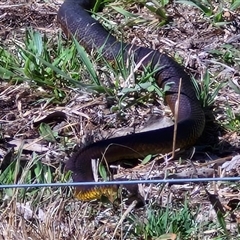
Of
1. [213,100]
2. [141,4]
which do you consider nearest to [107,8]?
[141,4]

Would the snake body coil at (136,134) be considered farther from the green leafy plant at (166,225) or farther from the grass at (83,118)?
the green leafy plant at (166,225)

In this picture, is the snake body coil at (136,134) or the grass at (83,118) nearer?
the grass at (83,118)

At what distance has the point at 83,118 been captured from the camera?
4.23 meters

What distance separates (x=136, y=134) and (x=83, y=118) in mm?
382

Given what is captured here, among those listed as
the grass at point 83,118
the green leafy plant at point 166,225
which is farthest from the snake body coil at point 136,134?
the green leafy plant at point 166,225

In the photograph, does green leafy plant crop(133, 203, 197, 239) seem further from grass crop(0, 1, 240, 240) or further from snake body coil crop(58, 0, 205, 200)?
snake body coil crop(58, 0, 205, 200)

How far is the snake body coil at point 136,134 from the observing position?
3748mm

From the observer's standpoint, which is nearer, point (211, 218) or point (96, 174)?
point (211, 218)

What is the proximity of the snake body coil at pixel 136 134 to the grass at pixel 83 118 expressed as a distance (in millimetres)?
71

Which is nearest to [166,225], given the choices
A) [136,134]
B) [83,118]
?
[136,134]

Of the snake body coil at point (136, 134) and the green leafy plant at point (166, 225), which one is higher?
the green leafy plant at point (166, 225)

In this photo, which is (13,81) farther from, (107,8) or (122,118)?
(107,8)

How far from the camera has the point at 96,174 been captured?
143 inches

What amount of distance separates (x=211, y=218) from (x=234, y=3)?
7.19ft
